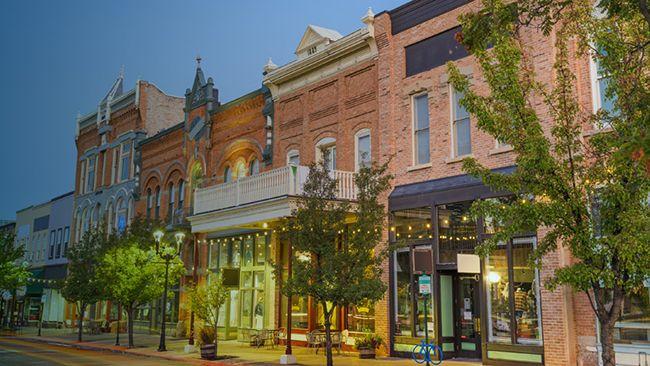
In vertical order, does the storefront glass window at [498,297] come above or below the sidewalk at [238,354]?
above

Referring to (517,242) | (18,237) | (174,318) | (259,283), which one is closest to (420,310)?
(517,242)

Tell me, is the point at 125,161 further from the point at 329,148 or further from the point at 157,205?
the point at 329,148

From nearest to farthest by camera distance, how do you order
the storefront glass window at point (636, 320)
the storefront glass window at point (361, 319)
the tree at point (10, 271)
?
the storefront glass window at point (636, 320) → the storefront glass window at point (361, 319) → the tree at point (10, 271)

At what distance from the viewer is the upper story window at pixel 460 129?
61.6 feet

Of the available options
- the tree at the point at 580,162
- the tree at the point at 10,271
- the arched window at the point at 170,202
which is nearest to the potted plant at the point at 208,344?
the tree at the point at 580,162

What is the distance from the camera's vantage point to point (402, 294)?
1983 centimetres

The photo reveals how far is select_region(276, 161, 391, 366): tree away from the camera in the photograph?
16219 mm

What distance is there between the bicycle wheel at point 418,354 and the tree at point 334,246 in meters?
2.78

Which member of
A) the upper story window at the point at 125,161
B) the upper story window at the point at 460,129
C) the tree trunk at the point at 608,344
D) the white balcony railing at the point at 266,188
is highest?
the upper story window at the point at 125,161

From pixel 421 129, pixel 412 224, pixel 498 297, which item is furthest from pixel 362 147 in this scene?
pixel 498 297

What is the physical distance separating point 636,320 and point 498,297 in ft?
11.9

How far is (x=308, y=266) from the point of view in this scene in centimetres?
1689

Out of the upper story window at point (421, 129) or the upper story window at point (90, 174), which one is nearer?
the upper story window at point (421, 129)

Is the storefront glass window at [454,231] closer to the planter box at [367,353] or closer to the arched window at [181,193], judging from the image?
the planter box at [367,353]
